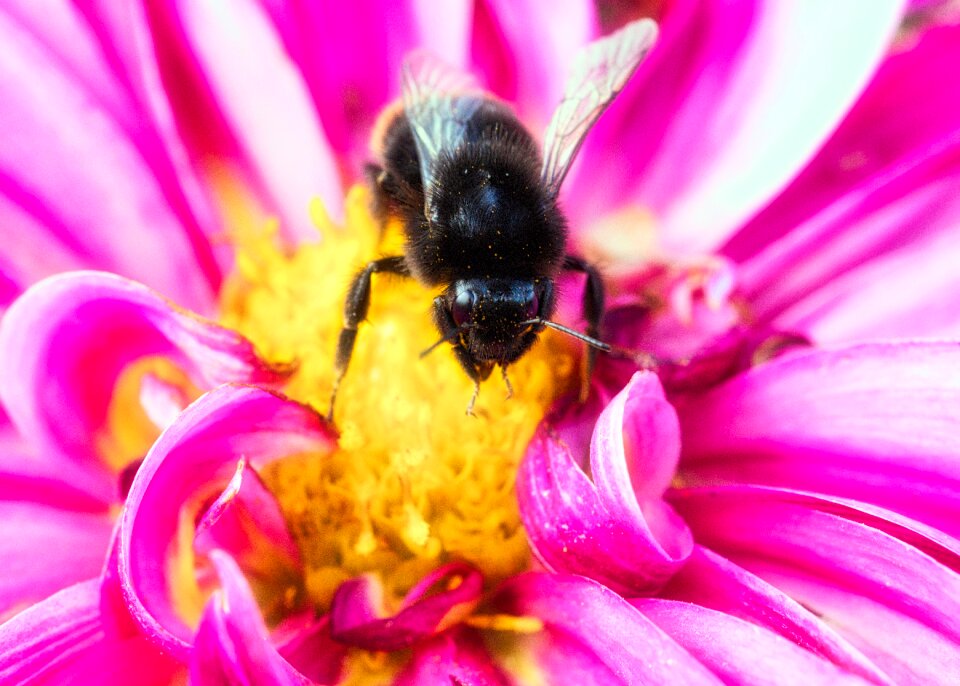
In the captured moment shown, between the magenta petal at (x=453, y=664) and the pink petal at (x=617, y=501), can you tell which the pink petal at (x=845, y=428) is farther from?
the magenta petal at (x=453, y=664)

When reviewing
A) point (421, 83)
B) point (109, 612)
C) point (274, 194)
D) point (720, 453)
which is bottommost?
point (720, 453)

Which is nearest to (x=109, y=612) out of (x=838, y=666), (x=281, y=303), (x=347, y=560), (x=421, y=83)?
(x=347, y=560)

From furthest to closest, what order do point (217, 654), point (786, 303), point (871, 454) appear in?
point (786, 303) < point (871, 454) < point (217, 654)

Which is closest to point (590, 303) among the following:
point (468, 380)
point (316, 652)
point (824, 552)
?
point (468, 380)

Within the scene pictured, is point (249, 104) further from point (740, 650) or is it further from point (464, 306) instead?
point (740, 650)

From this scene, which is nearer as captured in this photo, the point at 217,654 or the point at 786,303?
the point at 217,654

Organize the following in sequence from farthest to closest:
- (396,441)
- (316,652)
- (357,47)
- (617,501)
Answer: (357,47)
(396,441)
(316,652)
(617,501)

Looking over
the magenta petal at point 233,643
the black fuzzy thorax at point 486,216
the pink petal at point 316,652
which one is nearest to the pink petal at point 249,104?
the black fuzzy thorax at point 486,216

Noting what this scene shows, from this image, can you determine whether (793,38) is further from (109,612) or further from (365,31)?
(109,612)
